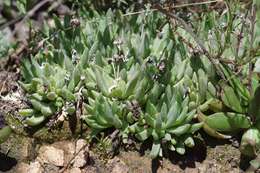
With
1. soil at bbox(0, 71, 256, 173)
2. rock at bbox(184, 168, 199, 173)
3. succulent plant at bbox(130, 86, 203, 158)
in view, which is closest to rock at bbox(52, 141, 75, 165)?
soil at bbox(0, 71, 256, 173)

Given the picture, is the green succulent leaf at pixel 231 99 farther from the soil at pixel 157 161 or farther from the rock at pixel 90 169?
the rock at pixel 90 169

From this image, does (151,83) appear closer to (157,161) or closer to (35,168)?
(157,161)

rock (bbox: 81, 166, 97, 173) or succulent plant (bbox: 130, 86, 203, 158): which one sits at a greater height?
succulent plant (bbox: 130, 86, 203, 158)

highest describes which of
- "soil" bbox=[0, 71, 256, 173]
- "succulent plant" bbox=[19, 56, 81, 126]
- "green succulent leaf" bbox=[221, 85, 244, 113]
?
"succulent plant" bbox=[19, 56, 81, 126]

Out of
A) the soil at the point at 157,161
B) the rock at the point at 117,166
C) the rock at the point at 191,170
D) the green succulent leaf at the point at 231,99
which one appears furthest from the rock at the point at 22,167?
the green succulent leaf at the point at 231,99

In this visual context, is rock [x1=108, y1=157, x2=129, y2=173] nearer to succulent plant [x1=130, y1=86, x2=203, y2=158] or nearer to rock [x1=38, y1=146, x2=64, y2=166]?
succulent plant [x1=130, y1=86, x2=203, y2=158]

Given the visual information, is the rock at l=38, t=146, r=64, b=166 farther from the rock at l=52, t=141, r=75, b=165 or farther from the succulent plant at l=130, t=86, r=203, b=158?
the succulent plant at l=130, t=86, r=203, b=158

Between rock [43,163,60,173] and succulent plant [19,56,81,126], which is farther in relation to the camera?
succulent plant [19,56,81,126]
